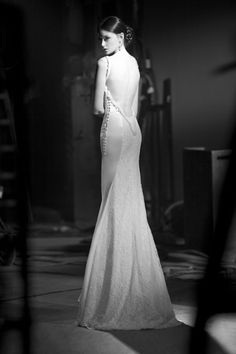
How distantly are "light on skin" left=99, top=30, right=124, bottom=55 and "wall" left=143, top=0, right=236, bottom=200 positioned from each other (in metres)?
4.22

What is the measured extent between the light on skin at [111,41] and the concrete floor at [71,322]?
135 centimetres

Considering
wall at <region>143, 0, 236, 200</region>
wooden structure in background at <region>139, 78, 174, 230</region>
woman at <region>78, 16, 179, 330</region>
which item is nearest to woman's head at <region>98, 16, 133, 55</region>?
woman at <region>78, 16, 179, 330</region>

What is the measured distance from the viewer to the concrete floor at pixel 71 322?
3.71 meters

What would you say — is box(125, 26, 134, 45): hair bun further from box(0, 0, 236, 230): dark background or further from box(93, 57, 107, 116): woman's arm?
box(0, 0, 236, 230): dark background

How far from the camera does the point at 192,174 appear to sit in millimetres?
7457

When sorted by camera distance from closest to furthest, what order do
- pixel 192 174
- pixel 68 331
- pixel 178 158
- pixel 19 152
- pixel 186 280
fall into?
pixel 68 331 → pixel 186 280 → pixel 192 174 → pixel 178 158 → pixel 19 152

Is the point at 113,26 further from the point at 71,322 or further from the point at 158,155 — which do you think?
the point at 158,155

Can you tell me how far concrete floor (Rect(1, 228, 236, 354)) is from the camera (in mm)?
3711

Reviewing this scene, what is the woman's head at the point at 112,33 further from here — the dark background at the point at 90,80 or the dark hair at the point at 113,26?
the dark background at the point at 90,80

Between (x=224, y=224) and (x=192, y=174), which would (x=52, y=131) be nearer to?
(x=192, y=174)

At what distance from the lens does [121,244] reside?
4.15 metres

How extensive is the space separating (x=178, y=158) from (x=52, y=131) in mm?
1745

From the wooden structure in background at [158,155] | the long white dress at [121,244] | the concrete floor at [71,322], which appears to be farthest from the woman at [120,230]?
the wooden structure in background at [158,155]

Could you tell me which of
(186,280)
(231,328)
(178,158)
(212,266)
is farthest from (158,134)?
(212,266)
